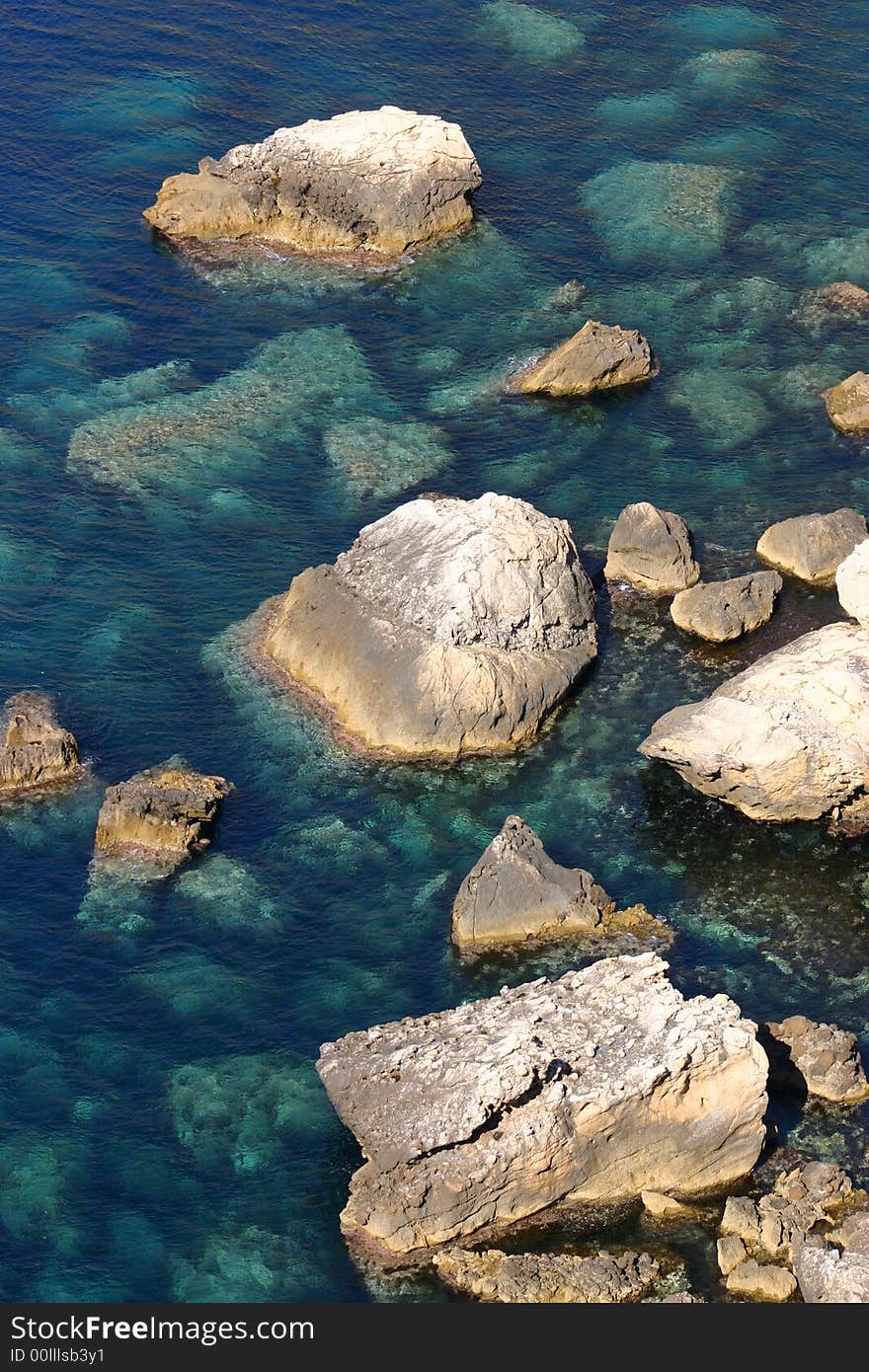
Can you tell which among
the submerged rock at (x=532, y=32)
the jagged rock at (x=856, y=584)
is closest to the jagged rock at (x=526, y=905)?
the jagged rock at (x=856, y=584)

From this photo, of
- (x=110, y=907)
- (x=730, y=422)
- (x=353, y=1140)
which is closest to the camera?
(x=353, y=1140)

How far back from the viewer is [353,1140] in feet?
215

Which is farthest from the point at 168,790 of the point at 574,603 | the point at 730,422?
the point at 730,422

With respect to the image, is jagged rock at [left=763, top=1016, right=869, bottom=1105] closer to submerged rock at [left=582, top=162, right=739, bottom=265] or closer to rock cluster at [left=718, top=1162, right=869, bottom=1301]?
rock cluster at [left=718, top=1162, right=869, bottom=1301]

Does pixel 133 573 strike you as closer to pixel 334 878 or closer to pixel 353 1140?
pixel 334 878

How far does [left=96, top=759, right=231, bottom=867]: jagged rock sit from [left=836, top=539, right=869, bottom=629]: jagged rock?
82.1 ft

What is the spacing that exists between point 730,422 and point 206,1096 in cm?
4412

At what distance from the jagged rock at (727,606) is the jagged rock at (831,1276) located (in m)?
30.1

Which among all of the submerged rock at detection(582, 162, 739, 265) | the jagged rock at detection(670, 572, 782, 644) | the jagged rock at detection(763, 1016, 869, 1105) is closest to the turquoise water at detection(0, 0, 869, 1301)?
the submerged rock at detection(582, 162, 739, 265)

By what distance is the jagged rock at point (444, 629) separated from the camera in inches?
3125

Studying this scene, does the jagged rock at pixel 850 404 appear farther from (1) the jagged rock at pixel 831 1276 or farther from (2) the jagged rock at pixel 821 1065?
(1) the jagged rock at pixel 831 1276

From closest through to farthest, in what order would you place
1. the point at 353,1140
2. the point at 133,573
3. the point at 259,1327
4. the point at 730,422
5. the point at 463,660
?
1. the point at 259,1327
2. the point at 353,1140
3. the point at 463,660
4. the point at 133,573
5. the point at 730,422

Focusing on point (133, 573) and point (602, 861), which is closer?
point (602, 861)

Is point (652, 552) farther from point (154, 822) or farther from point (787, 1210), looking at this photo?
point (787, 1210)
